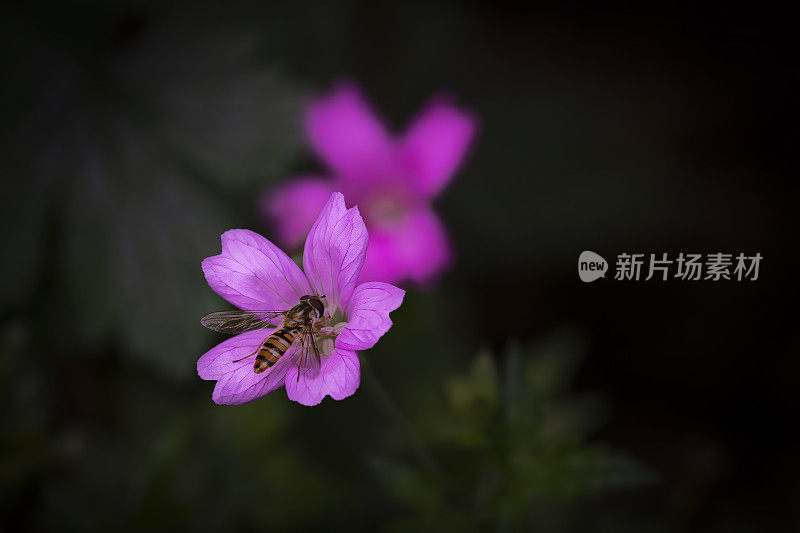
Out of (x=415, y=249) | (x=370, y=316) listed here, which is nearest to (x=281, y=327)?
(x=370, y=316)

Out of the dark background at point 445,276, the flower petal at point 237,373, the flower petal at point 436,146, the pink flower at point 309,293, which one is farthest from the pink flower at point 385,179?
the flower petal at point 237,373

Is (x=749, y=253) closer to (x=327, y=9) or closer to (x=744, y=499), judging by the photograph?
(x=744, y=499)

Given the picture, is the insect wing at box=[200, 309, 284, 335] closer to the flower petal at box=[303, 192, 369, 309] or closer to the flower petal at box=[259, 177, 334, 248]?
the flower petal at box=[303, 192, 369, 309]

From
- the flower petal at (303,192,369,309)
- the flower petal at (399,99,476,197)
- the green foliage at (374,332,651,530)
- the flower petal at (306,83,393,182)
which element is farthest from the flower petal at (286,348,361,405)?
the flower petal at (306,83,393,182)

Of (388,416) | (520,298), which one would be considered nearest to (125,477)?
(388,416)

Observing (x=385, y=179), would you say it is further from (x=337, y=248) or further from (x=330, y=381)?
(x=330, y=381)

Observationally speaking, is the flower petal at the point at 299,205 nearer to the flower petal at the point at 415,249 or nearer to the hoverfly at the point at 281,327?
the flower petal at the point at 415,249
